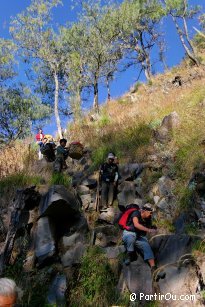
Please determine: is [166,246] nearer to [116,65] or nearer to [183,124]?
[183,124]

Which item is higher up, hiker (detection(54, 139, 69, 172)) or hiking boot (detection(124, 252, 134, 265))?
hiker (detection(54, 139, 69, 172))

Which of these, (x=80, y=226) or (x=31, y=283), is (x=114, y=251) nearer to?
(x=80, y=226)

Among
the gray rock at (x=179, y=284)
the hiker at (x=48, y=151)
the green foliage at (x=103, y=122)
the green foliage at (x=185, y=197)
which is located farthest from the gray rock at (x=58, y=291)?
the green foliage at (x=103, y=122)

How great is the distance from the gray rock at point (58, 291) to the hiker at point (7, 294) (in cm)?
455

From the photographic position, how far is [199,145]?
9797 millimetres

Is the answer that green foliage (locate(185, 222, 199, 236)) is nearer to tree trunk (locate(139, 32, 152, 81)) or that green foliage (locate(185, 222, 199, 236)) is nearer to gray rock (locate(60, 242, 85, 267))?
gray rock (locate(60, 242, 85, 267))

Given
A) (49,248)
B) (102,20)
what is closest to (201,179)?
(49,248)

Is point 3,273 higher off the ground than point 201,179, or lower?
lower

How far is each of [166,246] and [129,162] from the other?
4.17 meters

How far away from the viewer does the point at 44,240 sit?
841 cm

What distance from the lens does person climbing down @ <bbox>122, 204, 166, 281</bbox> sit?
689cm

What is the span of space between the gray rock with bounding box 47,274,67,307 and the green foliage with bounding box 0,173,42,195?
379 centimetres

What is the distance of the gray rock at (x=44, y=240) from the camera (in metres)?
8.06

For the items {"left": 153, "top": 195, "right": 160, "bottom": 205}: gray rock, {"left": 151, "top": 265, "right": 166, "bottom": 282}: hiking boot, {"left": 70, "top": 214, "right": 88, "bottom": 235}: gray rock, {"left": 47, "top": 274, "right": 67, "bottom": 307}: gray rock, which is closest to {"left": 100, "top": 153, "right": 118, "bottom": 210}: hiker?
{"left": 70, "top": 214, "right": 88, "bottom": 235}: gray rock
